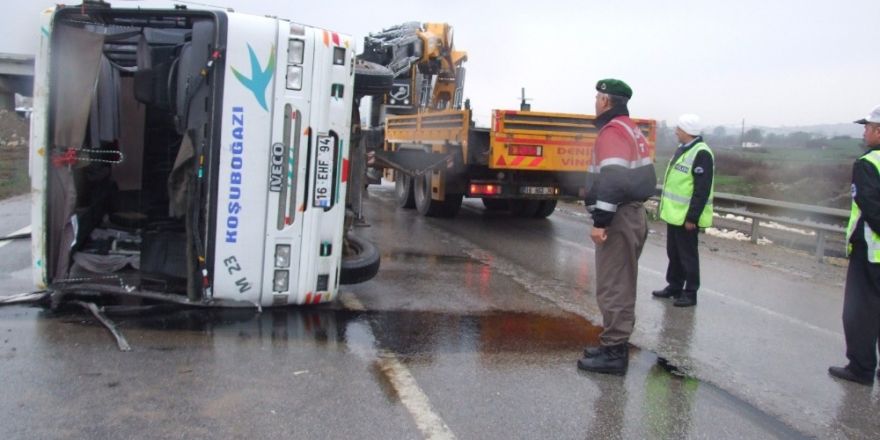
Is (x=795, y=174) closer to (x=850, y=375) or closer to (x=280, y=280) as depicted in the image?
(x=850, y=375)

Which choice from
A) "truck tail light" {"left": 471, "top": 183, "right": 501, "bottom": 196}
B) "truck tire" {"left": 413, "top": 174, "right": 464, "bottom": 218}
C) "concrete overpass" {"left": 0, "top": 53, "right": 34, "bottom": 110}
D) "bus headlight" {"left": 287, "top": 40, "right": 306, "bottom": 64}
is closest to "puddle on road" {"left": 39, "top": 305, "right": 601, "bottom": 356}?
"bus headlight" {"left": 287, "top": 40, "right": 306, "bottom": 64}

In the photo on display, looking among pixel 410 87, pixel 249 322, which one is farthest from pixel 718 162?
pixel 249 322

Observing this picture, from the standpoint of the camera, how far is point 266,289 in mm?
5160

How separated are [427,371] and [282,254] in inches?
54.4

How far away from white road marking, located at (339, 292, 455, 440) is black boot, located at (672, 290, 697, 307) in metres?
3.16

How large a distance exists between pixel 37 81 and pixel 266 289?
6.67 feet

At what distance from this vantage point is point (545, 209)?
13.1 m

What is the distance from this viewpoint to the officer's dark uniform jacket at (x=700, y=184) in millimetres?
6648

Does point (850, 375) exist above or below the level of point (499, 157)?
below

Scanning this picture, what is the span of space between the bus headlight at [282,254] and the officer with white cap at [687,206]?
364cm

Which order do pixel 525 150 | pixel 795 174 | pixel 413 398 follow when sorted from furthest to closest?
pixel 795 174
pixel 525 150
pixel 413 398

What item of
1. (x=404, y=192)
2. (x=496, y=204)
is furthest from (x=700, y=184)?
(x=404, y=192)

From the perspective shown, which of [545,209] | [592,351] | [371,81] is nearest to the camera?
[592,351]

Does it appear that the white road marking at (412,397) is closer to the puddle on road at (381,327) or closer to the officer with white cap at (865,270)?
the puddle on road at (381,327)
